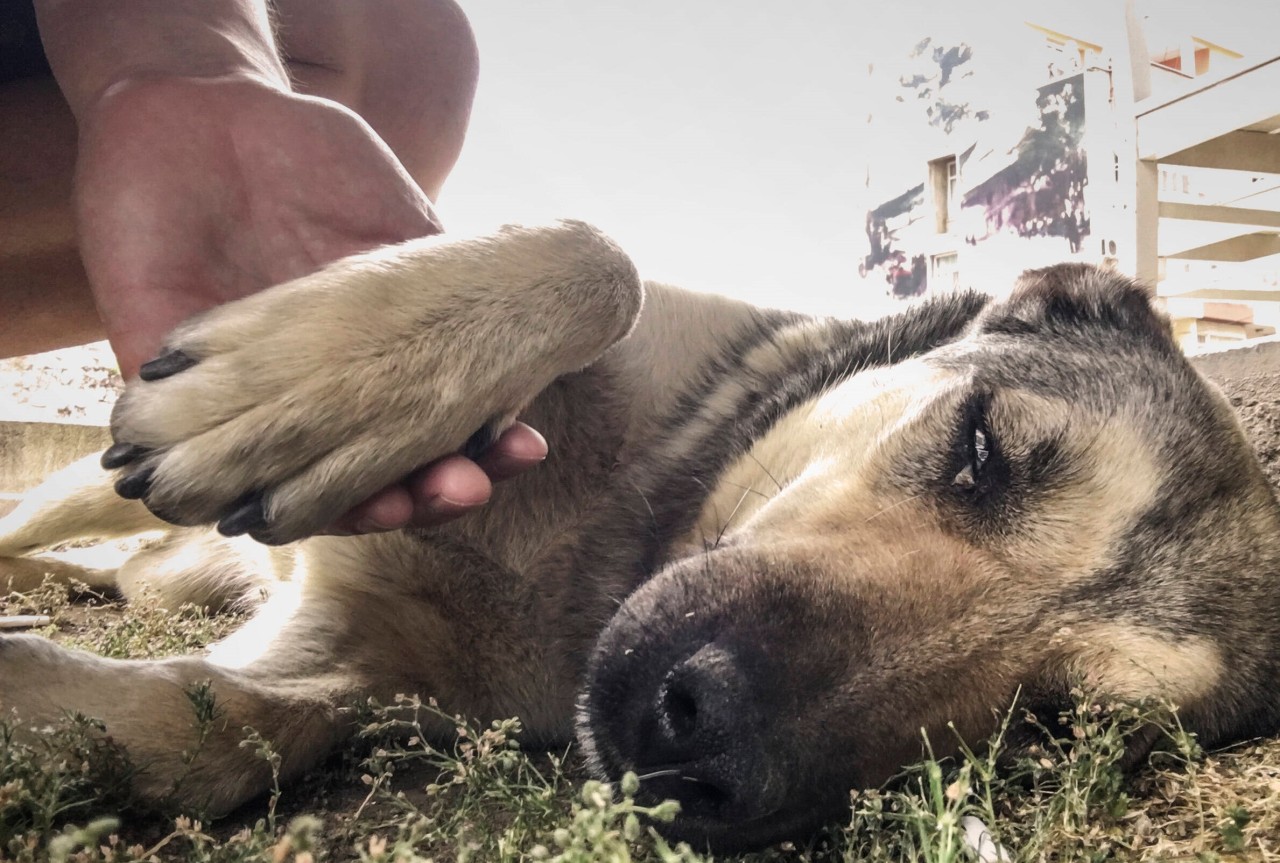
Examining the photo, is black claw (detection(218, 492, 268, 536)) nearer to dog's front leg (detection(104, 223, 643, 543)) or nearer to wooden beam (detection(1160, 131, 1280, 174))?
dog's front leg (detection(104, 223, 643, 543))

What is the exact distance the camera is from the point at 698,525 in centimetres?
184

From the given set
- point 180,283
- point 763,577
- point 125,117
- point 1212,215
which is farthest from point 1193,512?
point 1212,215

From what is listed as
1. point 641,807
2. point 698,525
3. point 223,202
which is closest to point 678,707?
point 641,807

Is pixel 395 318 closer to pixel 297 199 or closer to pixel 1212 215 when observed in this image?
pixel 297 199

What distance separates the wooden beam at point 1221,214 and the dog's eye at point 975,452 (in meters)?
3.89

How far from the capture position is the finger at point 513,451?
1.42 m

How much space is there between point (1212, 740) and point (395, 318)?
1615 mm

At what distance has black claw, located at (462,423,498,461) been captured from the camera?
1.40 metres

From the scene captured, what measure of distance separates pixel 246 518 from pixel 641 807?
0.68 m

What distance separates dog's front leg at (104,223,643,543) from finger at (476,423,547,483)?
3cm

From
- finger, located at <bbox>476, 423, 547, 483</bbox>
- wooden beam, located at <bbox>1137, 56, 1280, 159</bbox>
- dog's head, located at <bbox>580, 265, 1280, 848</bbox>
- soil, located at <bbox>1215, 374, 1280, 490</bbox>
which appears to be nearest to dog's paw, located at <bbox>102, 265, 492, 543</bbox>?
finger, located at <bbox>476, 423, 547, 483</bbox>

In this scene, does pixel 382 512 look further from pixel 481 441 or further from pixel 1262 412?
pixel 1262 412

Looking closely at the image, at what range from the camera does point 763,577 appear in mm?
1319

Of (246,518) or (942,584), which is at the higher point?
(246,518)
